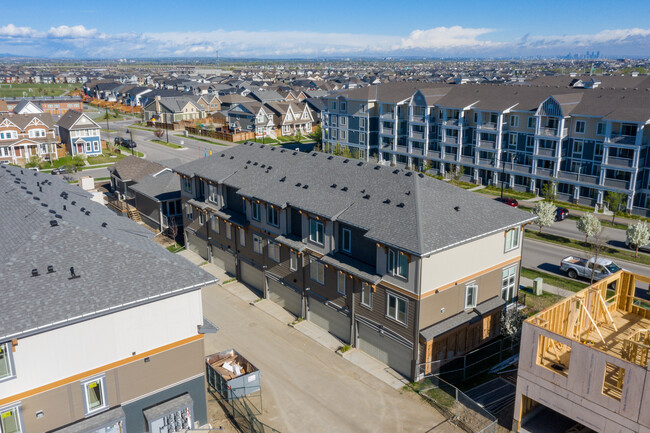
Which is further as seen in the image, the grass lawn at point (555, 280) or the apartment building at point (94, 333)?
the grass lawn at point (555, 280)

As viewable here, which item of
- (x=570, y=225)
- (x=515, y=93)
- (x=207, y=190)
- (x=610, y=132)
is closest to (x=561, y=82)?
(x=515, y=93)

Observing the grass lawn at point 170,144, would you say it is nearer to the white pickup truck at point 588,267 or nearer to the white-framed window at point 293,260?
the white-framed window at point 293,260

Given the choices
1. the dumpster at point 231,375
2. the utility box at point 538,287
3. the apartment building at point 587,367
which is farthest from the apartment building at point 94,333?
the utility box at point 538,287

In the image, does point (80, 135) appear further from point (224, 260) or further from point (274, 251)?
point (274, 251)

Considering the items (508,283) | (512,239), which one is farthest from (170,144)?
(512,239)

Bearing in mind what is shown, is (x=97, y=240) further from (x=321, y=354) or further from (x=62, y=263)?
(x=321, y=354)

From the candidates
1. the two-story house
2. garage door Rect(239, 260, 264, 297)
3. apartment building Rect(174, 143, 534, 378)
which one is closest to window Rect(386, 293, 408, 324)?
apartment building Rect(174, 143, 534, 378)

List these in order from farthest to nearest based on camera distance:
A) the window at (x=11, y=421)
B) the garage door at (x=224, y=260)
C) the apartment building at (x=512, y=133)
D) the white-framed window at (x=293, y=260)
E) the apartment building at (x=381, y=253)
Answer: the apartment building at (x=512, y=133)
the garage door at (x=224, y=260)
the white-framed window at (x=293, y=260)
the apartment building at (x=381, y=253)
the window at (x=11, y=421)
